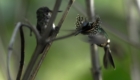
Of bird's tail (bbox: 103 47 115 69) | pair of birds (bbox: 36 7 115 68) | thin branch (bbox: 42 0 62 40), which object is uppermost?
thin branch (bbox: 42 0 62 40)

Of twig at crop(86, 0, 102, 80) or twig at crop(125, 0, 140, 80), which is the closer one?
twig at crop(86, 0, 102, 80)

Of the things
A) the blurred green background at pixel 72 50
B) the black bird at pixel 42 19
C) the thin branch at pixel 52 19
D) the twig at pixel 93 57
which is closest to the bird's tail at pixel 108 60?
the twig at pixel 93 57

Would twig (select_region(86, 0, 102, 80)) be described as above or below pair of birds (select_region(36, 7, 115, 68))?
below

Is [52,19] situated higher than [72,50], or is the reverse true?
[52,19]

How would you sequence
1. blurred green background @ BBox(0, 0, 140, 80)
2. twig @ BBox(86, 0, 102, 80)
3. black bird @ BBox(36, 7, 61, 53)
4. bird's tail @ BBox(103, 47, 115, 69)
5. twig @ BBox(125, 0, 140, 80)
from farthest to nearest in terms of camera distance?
blurred green background @ BBox(0, 0, 140, 80) → twig @ BBox(125, 0, 140, 80) → bird's tail @ BBox(103, 47, 115, 69) → twig @ BBox(86, 0, 102, 80) → black bird @ BBox(36, 7, 61, 53)

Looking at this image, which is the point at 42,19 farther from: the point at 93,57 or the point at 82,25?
the point at 93,57

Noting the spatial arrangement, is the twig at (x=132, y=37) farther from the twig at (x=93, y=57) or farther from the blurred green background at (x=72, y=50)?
the blurred green background at (x=72, y=50)

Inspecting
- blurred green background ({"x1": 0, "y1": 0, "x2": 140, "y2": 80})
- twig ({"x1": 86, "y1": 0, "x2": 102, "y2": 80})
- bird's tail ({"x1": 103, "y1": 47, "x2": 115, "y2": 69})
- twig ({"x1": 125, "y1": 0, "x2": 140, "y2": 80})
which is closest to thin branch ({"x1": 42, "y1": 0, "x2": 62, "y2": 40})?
twig ({"x1": 86, "y1": 0, "x2": 102, "y2": 80})

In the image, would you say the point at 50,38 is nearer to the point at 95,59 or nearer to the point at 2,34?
the point at 95,59

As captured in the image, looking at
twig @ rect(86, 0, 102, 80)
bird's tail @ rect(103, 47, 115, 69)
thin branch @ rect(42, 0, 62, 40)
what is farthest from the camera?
bird's tail @ rect(103, 47, 115, 69)

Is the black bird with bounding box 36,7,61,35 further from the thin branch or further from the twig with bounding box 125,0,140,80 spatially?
the twig with bounding box 125,0,140,80

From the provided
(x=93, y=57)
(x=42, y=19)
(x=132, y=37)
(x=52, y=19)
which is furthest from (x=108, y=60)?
(x=52, y=19)

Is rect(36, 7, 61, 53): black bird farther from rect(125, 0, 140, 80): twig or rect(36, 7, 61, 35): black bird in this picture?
rect(125, 0, 140, 80): twig

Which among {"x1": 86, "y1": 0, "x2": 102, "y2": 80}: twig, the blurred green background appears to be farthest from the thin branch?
the blurred green background
